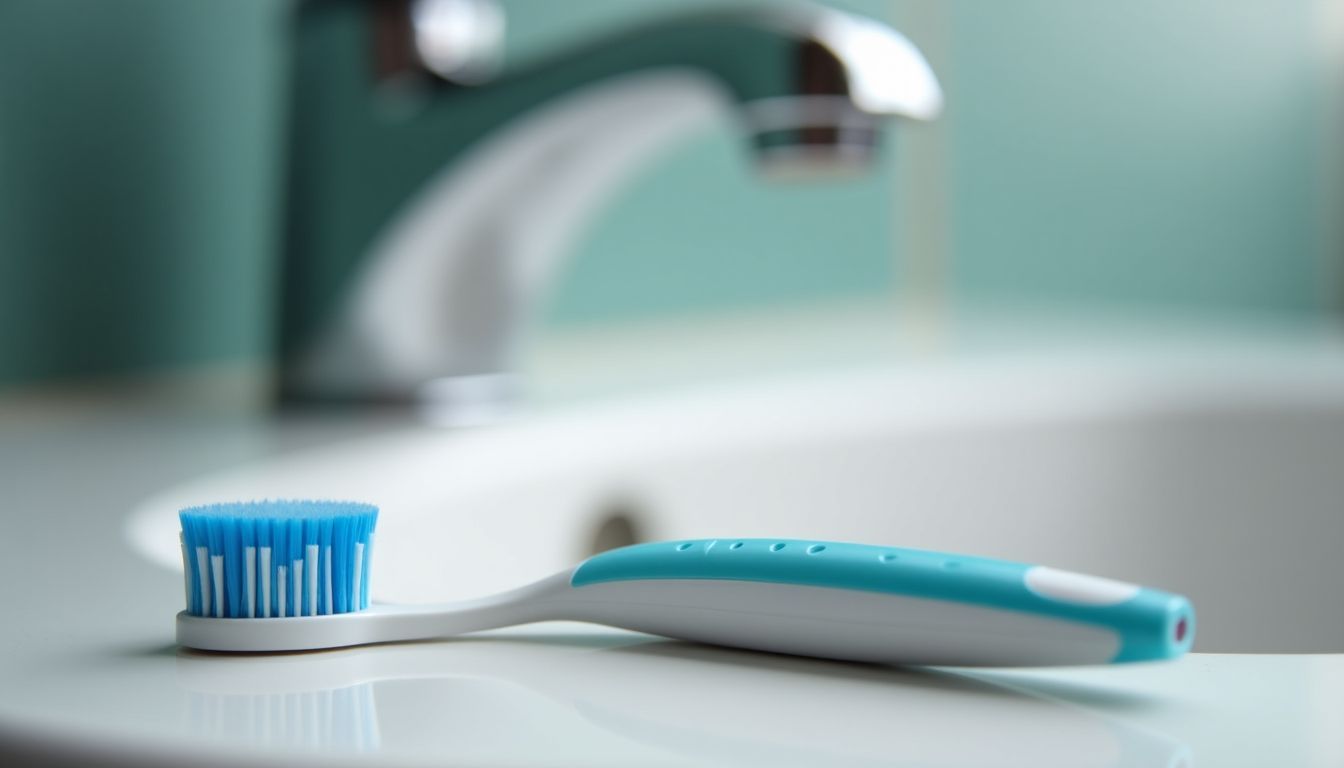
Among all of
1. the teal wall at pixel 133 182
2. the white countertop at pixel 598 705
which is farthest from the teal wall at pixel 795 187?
the white countertop at pixel 598 705

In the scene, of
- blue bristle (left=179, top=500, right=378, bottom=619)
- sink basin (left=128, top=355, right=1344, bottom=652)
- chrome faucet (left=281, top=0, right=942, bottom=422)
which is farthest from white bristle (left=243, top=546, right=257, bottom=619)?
chrome faucet (left=281, top=0, right=942, bottom=422)

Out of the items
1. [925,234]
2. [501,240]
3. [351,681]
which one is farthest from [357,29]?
[925,234]

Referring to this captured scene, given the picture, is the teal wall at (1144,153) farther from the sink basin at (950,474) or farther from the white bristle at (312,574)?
the white bristle at (312,574)

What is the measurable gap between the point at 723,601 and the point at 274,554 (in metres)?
0.07

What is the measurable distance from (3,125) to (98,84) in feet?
0.15

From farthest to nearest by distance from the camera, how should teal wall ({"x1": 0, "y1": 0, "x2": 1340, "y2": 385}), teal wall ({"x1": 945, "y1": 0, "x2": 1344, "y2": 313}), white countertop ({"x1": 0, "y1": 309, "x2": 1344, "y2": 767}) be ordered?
teal wall ({"x1": 945, "y1": 0, "x2": 1344, "y2": 313}) → teal wall ({"x1": 0, "y1": 0, "x2": 1340, "y2": 385}) → white countertop ({"x1": 0, "y1": 309, "x2": 1344, "y2": 767})

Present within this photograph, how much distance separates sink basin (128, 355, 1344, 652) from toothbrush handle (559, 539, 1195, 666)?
0.58 feet

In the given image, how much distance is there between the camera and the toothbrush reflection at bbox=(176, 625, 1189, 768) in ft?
0.61

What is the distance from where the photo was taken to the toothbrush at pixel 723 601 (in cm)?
20

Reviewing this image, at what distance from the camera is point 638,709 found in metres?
0.21

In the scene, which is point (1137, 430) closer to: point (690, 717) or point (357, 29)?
point (357, 29)

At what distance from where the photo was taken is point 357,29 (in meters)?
0.54

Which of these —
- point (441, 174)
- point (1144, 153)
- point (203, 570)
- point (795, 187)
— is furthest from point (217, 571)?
point (1144, 153)

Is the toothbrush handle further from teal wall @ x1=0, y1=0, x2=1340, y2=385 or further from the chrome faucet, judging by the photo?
teal wall @ x1=0, y1=0, x2=1340, y2=385
